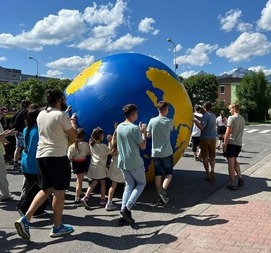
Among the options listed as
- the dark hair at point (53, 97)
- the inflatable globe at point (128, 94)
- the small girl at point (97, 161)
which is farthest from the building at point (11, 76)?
the dark hair at point (53, 97)

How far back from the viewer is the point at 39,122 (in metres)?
4.82

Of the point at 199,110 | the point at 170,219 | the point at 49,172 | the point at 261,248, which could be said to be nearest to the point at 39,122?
the point at 49,172

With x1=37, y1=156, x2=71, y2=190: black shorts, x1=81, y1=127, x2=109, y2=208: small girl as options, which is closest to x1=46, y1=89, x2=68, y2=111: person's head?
A: x1=37, y1=156, x2=71, y2=190: black shorts

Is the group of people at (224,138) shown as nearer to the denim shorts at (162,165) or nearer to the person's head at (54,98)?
the denim shorts at (162,165)

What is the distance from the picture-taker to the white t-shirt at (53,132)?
4676mm

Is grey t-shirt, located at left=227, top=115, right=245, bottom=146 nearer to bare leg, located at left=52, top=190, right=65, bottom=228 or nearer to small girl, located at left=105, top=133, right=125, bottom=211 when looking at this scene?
small girl, located at left=105, top=133, right=125, bottom=211

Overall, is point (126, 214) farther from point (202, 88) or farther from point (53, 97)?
point (202, 88)

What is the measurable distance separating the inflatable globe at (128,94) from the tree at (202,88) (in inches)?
2099

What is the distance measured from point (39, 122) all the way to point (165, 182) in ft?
→ 8.39

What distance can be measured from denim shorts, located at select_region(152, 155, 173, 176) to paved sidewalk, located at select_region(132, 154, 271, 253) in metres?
0.81

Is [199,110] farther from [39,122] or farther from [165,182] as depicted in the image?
[39,122]

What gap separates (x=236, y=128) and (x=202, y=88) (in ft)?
178

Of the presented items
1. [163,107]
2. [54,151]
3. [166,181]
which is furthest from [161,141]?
[54,151]

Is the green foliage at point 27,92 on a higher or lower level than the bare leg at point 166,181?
higher
